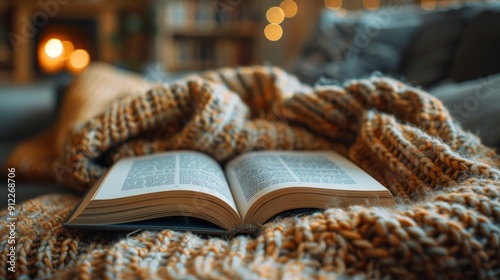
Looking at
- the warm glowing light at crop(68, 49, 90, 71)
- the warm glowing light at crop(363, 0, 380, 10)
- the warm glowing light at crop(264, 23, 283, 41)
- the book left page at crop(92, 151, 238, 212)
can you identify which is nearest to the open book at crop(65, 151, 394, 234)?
the book left page at crop(92, 151, 238, 212)

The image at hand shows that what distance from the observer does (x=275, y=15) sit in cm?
302

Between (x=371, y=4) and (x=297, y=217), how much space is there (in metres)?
2.26

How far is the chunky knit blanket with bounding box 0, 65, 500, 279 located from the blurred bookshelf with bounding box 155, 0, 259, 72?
2.10 meters

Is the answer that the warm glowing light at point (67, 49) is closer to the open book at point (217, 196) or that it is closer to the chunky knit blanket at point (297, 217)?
the chunky knit blanket at point (297, 217)

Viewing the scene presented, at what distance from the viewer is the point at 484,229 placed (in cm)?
41

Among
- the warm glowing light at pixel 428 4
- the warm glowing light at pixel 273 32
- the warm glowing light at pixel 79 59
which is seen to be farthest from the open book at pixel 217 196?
the warm glowing light at pixel 79 59

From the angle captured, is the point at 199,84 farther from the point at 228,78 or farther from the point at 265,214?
the point at 265,214

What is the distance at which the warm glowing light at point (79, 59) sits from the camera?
3.27 m

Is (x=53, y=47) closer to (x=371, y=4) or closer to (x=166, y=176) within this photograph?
(x=371, y=4)

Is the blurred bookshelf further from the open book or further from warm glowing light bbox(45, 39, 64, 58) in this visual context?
the open book

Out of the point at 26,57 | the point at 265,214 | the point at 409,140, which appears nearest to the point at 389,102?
the point at 409,140

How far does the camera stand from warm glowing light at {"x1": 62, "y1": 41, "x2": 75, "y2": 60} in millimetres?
3244

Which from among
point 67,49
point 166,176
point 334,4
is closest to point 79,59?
point 67,49

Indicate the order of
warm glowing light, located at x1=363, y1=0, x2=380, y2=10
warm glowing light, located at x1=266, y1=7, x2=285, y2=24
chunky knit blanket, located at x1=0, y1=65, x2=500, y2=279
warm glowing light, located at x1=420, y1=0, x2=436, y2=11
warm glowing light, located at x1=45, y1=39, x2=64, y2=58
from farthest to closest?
warm glowing light, located at x1=45, y1=39, x2=64, y2=58, warm glowing light, located at x1=266, y1=7, x2=285, y2=24, warm glowing light, located at x1=363, y1=0, x2=380, y2=10, warm glowing light, located at x1=420, y1=0, x2=436, y2=11, chunky knit blanket, located at x1=0, y1=65, x2=500, y2=279
